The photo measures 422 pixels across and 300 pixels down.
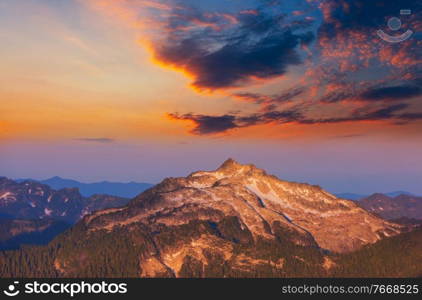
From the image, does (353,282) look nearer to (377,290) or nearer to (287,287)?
(377,290)

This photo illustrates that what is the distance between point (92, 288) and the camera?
222 ft

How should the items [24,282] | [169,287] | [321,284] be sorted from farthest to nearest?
[321,284], [24,282], [169,287]

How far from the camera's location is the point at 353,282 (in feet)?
265

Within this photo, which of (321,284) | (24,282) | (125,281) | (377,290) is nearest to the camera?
(125,281)

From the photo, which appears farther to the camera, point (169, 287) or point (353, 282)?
point (353, 282)

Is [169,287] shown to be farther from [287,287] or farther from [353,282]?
[353,282]

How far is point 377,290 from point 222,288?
4274 centimetres

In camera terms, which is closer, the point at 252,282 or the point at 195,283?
the point at 195,283

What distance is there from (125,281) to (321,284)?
128 feet

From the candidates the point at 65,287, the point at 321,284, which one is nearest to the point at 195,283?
the point at 65,287

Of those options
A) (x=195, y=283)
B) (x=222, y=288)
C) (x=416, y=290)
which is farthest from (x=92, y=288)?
(x=416, y=290)

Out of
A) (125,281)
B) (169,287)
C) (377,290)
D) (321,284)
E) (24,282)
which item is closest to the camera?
(169,287)

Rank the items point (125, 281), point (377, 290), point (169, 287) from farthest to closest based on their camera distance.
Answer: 1. point (377, 290)
2. point (125, 281)
3. point (169, 287)

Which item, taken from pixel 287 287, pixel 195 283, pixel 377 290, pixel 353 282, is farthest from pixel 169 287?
pixel 377 290
